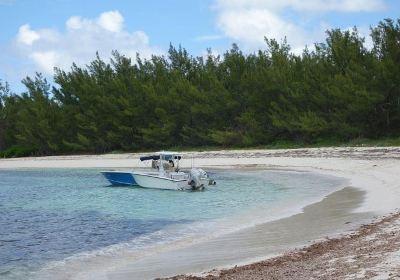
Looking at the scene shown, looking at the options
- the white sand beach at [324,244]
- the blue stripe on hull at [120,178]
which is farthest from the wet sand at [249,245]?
the blue stripe on hull at [120,178]

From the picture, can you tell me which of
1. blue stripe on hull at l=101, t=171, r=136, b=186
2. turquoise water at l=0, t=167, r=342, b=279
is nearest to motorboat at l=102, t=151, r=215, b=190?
blue stripe on hull at l=101, t=171, r=136, b=186

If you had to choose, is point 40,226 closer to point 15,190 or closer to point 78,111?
point 15,190

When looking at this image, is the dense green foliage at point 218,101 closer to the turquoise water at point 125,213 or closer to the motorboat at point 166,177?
the turquoise water at point 125,213

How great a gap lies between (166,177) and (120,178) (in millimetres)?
4092

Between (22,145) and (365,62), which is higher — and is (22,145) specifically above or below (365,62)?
below

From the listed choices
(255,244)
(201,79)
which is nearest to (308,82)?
(201,79)

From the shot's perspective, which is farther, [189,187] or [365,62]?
[365,62]

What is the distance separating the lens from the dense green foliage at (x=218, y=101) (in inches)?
1702

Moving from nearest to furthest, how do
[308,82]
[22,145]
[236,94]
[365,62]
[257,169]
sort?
[257,169]
[365,62]
[308,82]
[236,94]
[22,145]

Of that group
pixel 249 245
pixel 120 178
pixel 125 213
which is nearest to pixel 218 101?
pixel 120 178

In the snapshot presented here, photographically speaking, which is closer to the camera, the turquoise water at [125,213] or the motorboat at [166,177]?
the turquoise water at [125,213]

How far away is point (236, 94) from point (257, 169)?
18.5 m

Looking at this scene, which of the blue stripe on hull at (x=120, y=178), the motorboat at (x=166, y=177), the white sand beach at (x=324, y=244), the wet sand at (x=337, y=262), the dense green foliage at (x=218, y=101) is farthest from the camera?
the dense green foliage at (x=218, y=101)

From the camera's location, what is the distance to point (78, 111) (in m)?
65.1
